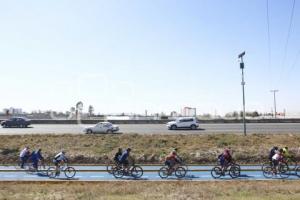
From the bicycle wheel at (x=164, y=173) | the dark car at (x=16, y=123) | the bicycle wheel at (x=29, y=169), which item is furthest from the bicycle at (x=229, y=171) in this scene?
the dark car at (x=16, y=123)

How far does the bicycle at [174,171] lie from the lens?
84.4 ft

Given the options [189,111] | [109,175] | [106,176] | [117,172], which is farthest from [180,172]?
[189,111]

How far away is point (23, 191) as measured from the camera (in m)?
20.2

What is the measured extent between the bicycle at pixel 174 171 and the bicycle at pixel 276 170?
189 inches

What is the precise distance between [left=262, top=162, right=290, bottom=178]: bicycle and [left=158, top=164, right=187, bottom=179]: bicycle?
4.80 m

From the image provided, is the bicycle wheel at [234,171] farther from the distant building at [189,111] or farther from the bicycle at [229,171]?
the distant building at [189,111]

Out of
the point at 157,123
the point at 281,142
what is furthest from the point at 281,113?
the point at 281,142

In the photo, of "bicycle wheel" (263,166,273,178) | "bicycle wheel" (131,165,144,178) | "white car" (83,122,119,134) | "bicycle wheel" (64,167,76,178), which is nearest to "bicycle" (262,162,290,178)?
"bicycle wheel" (263,166,273,178)

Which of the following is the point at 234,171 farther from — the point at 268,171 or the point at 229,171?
the point at 268,171

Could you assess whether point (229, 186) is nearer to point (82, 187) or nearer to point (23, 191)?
point (82, 187)

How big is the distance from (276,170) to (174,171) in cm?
598

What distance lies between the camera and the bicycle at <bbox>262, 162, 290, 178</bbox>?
84.5ft

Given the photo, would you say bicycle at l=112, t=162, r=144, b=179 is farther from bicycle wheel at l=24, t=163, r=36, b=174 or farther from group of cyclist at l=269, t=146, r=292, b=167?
group of cyclist at l=269, t=146, r=292, b=167

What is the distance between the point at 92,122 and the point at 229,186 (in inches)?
1924
